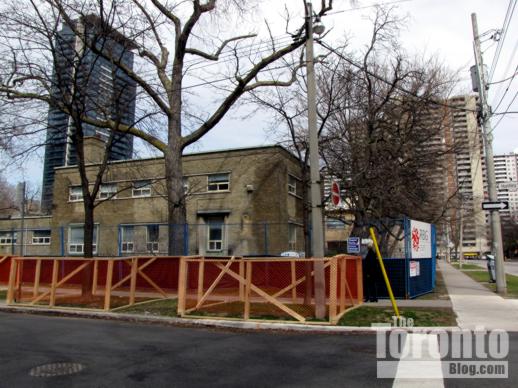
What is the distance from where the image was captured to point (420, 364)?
22.2 feet

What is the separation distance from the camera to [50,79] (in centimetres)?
1455

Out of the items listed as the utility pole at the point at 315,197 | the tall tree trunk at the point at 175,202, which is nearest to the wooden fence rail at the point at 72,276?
the tall tree trunk at the point at 175,202

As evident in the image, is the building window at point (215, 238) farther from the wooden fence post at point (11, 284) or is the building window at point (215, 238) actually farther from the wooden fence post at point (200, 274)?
the wooden fence post at point (200, 274)

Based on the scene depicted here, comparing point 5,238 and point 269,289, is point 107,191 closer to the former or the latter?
point 5,238

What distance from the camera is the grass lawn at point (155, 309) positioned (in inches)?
484

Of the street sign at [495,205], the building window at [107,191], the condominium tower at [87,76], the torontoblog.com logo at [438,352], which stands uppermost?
the condominium tower at [87,76]

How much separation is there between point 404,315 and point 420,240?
19.4 ft

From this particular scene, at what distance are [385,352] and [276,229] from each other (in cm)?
1883

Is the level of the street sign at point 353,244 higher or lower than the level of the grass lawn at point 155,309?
higher

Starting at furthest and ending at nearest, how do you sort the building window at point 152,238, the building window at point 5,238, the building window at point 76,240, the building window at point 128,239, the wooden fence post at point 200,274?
1. the building window at point 5,238
2. the building window at point 76,240
3. the building window at point 128,239
4. the building window at point 152,238
5. the wooden fence post at point 200,274

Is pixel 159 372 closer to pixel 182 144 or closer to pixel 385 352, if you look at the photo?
pixel 385 352

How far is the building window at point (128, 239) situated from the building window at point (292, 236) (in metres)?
9.76

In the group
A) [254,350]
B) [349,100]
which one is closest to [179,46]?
[349,100]

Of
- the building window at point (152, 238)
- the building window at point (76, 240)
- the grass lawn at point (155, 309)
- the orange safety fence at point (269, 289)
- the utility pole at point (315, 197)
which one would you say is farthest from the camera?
Answer: the building window at point (76, 240)
